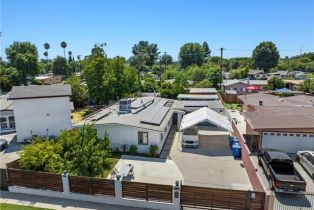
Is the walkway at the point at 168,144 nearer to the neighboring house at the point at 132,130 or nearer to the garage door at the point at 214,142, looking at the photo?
the neighboring house at the point at 132,130

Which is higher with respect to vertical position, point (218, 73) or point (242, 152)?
point (218, 73)

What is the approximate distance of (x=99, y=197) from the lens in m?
13.1

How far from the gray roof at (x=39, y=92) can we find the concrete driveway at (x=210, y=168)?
13.1 meters

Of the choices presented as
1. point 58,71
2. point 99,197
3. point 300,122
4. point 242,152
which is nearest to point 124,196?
point 99,197

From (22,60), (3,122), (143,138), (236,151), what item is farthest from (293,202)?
(22,60)

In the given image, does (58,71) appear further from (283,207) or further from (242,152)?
(283,207)

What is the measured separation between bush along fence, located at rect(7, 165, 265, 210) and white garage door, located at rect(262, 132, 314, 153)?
34.2ft

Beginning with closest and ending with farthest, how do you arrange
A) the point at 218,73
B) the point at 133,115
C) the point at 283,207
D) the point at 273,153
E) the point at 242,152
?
the point at 283,207 < the point at 273,153 < the point at 242,152 < the point at 133,115 < the point at 218,73

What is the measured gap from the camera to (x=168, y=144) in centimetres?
2308

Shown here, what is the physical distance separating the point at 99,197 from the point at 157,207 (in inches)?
126

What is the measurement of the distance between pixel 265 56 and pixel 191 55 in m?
32.4

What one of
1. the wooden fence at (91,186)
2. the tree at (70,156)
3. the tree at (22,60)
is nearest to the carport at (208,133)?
the tree at (70,156)

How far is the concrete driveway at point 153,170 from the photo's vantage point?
16172mm

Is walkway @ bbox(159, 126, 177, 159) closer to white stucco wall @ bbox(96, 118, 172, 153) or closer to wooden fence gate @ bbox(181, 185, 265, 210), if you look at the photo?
white stucco wall @ bbox(96, 118, 172, 153)
